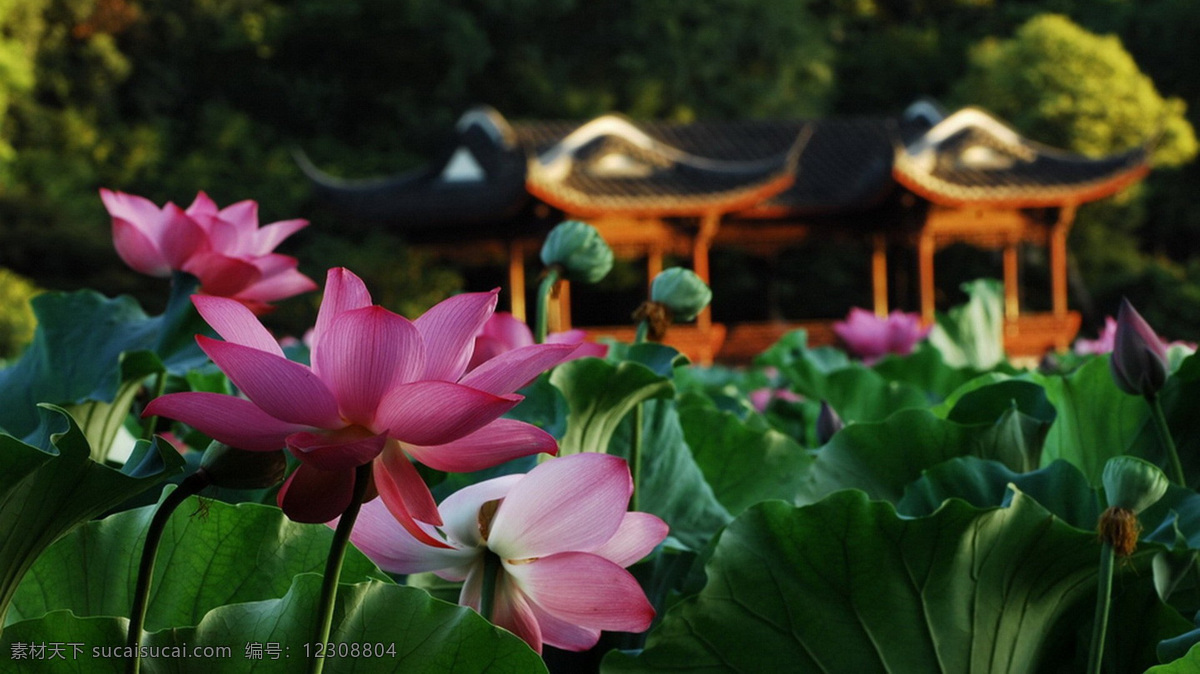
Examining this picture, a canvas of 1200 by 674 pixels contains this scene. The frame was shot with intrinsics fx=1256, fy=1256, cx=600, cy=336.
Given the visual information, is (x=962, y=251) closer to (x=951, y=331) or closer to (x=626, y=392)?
(x=951, y=331)

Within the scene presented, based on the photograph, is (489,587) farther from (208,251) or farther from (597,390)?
(208,251)

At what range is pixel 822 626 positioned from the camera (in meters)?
→ 0.50

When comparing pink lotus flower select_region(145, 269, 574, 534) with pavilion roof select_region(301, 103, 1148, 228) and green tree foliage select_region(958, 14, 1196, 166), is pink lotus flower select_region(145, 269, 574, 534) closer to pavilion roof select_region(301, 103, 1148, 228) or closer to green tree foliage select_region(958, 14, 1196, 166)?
pavilion roof select_region(301, 103, 1148, 228)

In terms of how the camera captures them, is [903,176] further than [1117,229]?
No

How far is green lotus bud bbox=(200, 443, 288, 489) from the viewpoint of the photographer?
1.10ft

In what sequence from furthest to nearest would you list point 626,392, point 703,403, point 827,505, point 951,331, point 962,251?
point 962,251 < point 951,331 < point 703,403 < point 626,392 < point 827,505

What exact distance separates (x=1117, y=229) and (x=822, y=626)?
13902mm

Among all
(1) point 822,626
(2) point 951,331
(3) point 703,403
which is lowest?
(2) point 951,331

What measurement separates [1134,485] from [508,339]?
14.2 inches

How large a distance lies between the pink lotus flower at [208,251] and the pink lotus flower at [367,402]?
14.3 inches

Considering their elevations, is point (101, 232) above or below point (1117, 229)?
above

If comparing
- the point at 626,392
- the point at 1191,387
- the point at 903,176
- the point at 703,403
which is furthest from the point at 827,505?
the point at 903,176

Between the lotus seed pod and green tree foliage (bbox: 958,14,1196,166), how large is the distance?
12832mm

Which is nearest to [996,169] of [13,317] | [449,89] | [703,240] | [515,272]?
[703,240]
